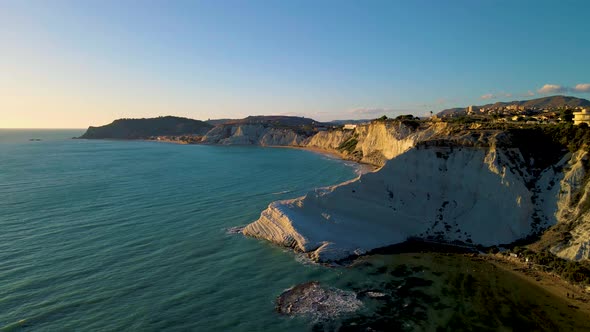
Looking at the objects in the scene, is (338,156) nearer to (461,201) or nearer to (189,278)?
(461,201)

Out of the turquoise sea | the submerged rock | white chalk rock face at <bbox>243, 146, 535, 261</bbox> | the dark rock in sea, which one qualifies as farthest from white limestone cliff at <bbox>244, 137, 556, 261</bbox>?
the submerged rock

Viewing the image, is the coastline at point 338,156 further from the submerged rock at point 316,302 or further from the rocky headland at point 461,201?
the submerged rock at point 316,302

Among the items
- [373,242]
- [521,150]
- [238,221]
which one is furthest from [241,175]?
[521,150]

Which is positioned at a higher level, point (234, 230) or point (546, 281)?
point (234, 230)

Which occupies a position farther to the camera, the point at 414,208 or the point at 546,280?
the point at 414,208

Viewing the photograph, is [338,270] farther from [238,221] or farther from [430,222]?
[238,221]

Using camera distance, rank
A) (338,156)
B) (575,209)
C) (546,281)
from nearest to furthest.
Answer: (546,281), (575,209), (338,156)

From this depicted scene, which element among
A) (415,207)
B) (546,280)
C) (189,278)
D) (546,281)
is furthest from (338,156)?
(189,278)
